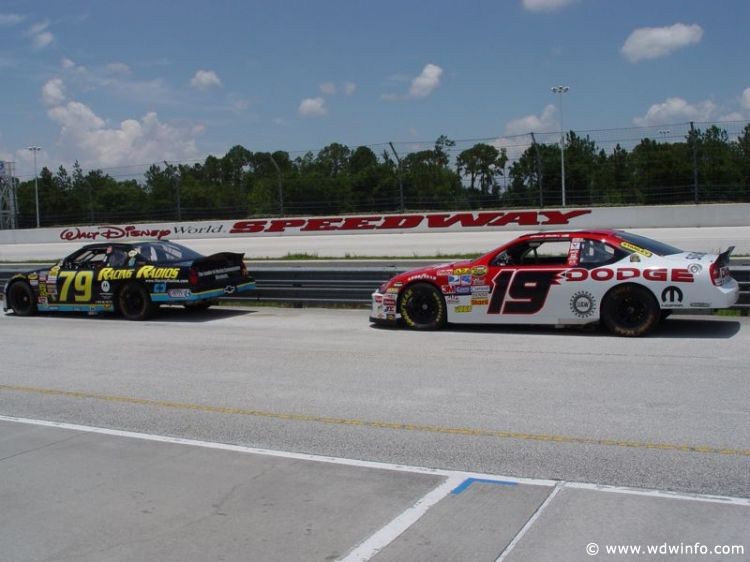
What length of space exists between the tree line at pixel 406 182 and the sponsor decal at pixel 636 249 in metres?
17.1

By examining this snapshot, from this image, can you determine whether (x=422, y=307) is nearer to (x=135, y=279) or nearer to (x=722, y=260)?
(x=722, y=260)

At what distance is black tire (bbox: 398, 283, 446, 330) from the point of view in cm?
1137

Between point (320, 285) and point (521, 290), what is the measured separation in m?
5.07

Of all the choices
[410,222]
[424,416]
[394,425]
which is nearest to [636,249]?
[424,416]

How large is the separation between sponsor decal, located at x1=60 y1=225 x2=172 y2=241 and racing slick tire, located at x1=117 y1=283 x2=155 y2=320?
21.2 metres

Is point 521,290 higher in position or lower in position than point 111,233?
lower

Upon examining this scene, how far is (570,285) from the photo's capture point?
406 inches

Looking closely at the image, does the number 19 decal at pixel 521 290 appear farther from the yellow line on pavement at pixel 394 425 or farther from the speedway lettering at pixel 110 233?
the speedway lettering at pixel 110 233

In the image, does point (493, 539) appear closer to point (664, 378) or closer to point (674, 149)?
point (664, 378)

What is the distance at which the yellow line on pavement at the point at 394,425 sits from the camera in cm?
560

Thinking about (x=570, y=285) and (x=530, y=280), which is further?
(x=530, y=280)

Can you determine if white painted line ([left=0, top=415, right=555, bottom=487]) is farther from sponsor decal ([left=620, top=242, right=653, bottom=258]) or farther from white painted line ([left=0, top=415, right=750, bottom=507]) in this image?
sponsor decal ([left=620, top=242, right=653, bottom=258])

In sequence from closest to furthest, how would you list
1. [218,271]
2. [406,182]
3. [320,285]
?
1. [218,271]
2. [320,285]
3. [406,182]

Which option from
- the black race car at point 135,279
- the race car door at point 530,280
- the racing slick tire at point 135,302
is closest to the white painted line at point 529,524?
the race car door at point 530,280
